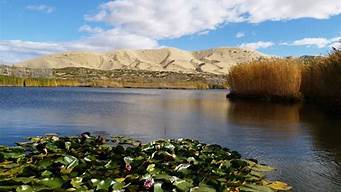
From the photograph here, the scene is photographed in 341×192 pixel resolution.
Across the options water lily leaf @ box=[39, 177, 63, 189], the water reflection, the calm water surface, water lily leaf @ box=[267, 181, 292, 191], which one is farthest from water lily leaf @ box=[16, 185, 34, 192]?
the water reflection

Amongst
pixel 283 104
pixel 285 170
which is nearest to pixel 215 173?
pixel 285 170

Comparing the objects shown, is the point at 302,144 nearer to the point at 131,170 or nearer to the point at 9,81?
the point at 131,170

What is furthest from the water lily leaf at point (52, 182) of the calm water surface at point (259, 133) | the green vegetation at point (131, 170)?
the calm water surface at point (259, 133)

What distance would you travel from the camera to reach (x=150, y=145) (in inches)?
416

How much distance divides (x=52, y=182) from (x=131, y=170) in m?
1.62

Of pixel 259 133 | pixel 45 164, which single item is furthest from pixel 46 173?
pixel 259 133

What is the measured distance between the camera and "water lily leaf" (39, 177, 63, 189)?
6727 millimetres

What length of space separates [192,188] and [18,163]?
3886 mm

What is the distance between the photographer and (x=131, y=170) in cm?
795

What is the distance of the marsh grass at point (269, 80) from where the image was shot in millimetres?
33906

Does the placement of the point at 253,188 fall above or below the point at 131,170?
below

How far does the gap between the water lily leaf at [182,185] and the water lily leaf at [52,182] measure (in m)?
1.84

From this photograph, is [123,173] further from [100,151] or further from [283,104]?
[283,104]

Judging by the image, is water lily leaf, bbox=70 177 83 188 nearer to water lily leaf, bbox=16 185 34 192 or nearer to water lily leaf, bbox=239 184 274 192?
water lily leaf, bbox=16 185 34 192
